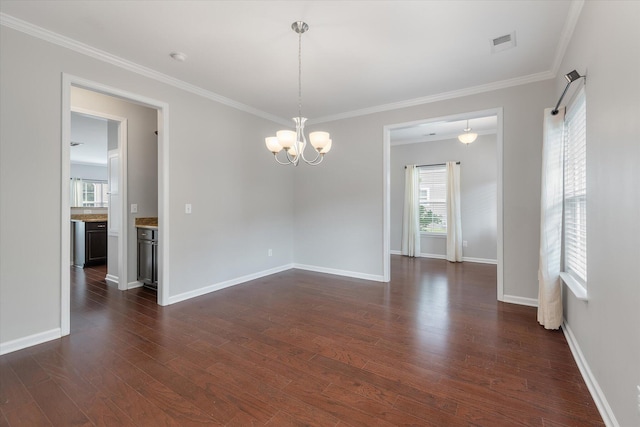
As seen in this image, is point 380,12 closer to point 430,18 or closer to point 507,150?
point 430,18

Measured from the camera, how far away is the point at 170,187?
12.0ft

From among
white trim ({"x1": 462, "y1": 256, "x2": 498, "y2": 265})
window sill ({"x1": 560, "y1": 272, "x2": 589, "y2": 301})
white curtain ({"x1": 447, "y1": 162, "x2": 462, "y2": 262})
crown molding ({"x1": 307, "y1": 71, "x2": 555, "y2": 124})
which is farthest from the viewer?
white curtain ({"x1": 447, "y1": 162, "x2": 462, "y2": 262})

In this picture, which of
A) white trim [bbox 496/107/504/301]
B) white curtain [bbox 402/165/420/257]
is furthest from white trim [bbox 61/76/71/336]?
white curtain [bbox 402/165/420/257]

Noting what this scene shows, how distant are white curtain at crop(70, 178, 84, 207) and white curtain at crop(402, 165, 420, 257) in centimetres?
1069

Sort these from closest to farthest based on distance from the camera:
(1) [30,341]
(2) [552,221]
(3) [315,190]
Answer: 1. (1) [30,341]
2. (2) [552,221]
3. (3) [315,190]

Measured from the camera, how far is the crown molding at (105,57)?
247cm

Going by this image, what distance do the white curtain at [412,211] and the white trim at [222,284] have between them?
3.19 metres

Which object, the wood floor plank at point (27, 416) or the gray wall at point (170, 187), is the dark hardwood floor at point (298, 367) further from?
the gray wall at point (170, 187)

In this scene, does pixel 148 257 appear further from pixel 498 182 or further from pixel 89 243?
pixel 498 182

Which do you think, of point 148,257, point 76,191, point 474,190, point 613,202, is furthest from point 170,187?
point 76,191

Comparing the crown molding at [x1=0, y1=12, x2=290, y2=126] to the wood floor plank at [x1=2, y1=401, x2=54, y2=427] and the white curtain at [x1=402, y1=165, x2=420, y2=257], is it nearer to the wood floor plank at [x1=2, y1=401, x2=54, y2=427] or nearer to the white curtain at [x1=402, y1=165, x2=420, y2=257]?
the wood floor plank at [x1=2, y1=401, x2=54, y2=427]

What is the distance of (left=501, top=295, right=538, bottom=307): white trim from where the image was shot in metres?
3.55

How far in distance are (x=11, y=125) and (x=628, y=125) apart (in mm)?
4271

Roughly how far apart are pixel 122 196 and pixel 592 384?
18.0 ft
